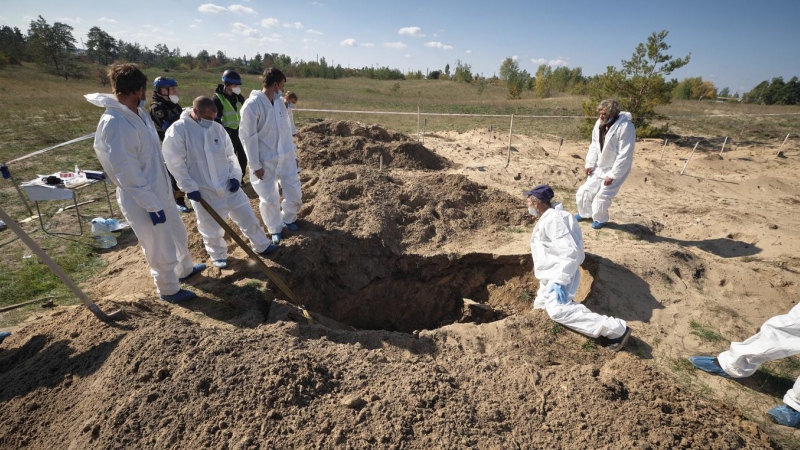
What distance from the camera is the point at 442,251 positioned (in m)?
5.45

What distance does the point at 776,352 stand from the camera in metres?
2.90

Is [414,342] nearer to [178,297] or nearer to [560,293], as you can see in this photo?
[560,293]

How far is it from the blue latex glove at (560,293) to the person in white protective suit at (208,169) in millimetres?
3464

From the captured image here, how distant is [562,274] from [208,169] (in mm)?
3813

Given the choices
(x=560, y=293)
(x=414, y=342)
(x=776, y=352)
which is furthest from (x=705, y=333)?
(x=414, y=342)

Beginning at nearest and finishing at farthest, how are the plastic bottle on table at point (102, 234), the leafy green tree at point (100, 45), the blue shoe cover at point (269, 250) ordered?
the blue shoe cover at point (269, 250) → the plastic bottle on table at point (102, 234) → the leafy green tree at point (100, 45)

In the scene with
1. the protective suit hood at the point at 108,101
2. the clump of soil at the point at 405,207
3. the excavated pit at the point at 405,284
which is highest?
the protective suit hood at the point at 108,101

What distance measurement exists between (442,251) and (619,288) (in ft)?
7.49

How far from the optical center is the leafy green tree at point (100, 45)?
49.9 metres

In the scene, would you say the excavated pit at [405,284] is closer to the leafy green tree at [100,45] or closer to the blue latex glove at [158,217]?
the blue latex glove at [158,217]

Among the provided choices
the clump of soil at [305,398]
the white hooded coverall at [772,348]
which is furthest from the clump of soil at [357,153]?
the white hooded coverall at [772,348]

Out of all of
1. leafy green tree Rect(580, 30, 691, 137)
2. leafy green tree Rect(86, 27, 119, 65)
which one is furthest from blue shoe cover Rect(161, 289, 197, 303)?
leafy green tree Rect(86, 27, 119, 65)

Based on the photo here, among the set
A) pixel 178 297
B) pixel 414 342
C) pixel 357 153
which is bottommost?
pixel 414 342

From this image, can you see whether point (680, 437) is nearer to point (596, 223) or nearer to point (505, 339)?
point (505, 339)
